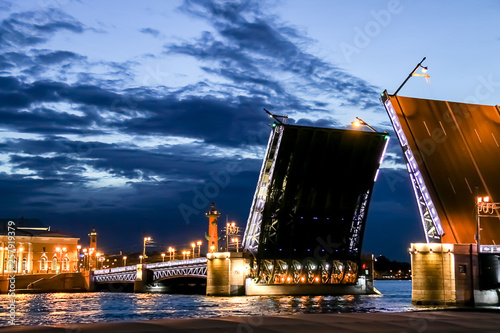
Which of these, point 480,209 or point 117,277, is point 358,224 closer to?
point 480,209

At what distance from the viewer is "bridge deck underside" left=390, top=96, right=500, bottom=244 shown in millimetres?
41938

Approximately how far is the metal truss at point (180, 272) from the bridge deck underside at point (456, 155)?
1050 inches

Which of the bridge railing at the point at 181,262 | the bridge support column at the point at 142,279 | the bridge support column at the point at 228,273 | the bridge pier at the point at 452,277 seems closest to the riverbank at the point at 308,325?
the bridge pier at the point at 452,277

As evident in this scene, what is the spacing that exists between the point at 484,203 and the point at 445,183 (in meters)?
3.52

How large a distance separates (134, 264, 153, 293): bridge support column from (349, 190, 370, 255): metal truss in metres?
28.7

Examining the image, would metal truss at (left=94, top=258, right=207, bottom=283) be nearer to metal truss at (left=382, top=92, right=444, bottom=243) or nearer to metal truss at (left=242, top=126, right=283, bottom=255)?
metal truss at (left=242, top=126, right=283, bottom=255)

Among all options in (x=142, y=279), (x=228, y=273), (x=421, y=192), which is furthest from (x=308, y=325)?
(x=142, y=279)

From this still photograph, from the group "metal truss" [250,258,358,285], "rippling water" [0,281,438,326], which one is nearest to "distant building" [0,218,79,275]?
"rippling water" [0,281,438,326]

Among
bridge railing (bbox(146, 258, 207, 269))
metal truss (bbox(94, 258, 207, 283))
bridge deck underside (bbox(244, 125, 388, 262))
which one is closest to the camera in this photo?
bridge deck underside (bbox(244, 125, 388, 262))

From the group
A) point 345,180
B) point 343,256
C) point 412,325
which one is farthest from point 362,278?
point 412,325

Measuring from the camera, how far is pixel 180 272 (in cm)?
6888

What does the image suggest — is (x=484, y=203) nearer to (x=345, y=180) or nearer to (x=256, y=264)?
(x=345, y=180)

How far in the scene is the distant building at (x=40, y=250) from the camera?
327ft

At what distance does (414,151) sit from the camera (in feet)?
142
